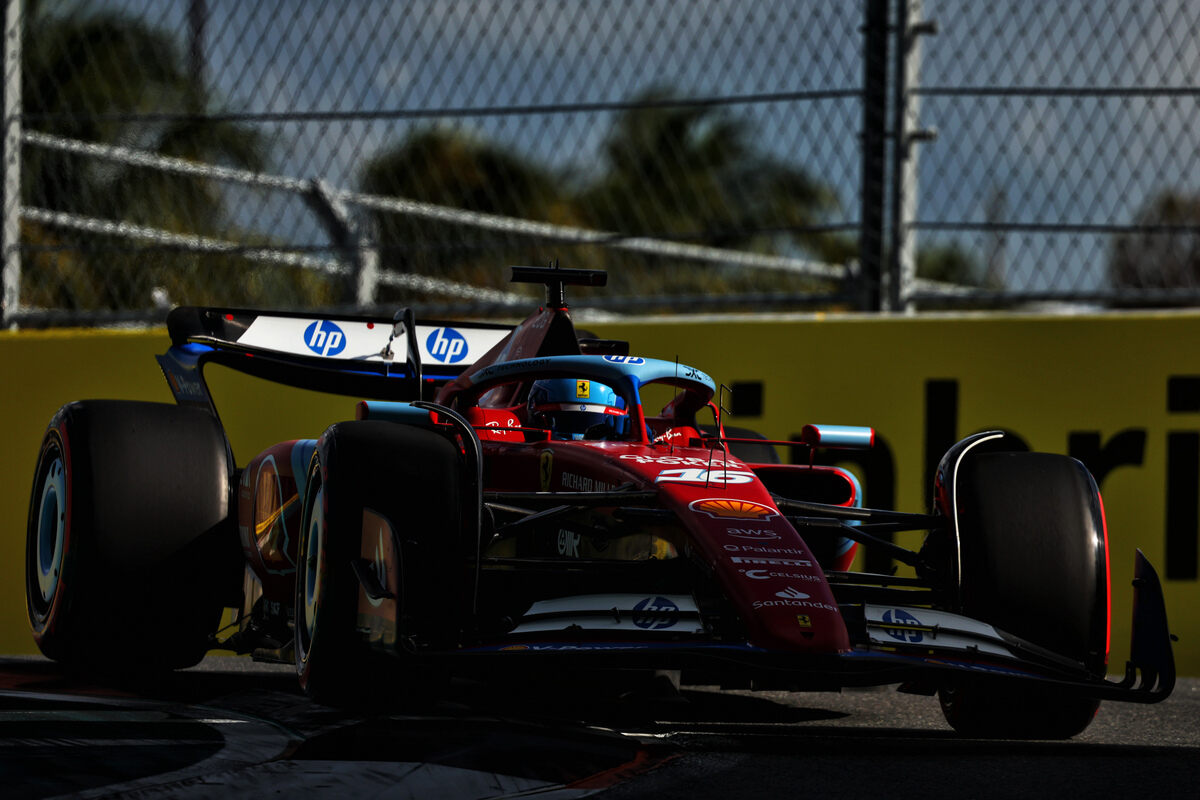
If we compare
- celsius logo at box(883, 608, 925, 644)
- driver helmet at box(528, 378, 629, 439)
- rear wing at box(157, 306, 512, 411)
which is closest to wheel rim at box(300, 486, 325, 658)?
driver helmet at box(528, 378, 629, 439)

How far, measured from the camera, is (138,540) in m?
5.12

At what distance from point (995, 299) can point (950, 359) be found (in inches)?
11.6

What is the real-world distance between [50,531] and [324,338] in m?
1.19

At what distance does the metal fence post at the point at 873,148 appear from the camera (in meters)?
6.58

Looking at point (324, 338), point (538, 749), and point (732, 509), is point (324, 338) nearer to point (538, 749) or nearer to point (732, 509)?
point (732, 509)

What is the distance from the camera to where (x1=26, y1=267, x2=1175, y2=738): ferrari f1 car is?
13.0 feet

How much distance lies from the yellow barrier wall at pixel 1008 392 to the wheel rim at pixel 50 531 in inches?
86.8

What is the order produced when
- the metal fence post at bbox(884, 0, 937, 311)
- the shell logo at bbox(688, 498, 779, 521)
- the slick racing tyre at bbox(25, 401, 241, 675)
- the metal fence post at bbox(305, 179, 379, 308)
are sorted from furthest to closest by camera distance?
the metal fence post at bbox(305, 179, 379, 308) < the metal fence post at bbox(884, 0, 937, 311) < the slick racing tyre at bbox(25, 401, 241, 675) < the shell logo at bbox(688, 498, 779, 521)

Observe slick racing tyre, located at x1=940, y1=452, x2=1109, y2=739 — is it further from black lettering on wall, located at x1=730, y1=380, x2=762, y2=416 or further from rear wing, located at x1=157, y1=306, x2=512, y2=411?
rear wing, located at x1=157, y1=306, x2=512, y2=411

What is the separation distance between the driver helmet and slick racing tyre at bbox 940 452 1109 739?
1184mm

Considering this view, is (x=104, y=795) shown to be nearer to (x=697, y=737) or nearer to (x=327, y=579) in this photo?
(x=327, y=579)

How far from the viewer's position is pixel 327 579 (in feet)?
13.5

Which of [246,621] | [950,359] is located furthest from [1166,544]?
[246,621]

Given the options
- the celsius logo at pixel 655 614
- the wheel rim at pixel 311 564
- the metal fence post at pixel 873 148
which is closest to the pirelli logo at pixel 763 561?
the celsius logo at pixel 655 614
